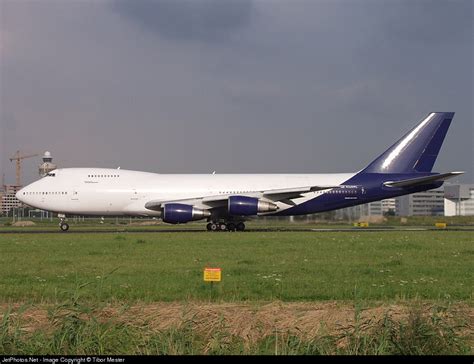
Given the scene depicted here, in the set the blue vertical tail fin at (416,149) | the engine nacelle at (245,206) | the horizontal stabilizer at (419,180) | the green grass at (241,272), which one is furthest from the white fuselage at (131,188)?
the green grass at (241,272)

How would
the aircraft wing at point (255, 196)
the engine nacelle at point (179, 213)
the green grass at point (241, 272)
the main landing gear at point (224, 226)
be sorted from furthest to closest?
A: the main landing gear at point (224, 226) → the aircraft wing at point (255, 196) → the engine nacelle at point (179, 213) → the green grass at point (241, 272)

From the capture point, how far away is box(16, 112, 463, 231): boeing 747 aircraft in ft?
129

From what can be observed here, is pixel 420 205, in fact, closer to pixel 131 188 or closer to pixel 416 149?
pixel 416 149

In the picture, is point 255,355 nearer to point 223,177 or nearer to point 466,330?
point 466,330

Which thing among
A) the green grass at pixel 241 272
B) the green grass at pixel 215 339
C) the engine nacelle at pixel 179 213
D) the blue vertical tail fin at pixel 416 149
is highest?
the blue vertical tail fin at pixel 416 149

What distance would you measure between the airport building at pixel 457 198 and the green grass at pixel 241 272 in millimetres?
91235

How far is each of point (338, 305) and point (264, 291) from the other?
215 centimetres

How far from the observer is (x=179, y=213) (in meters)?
36.8

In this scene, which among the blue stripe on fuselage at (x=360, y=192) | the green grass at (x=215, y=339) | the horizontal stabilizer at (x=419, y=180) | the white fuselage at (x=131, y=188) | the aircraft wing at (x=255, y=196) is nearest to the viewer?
the green grass at (x=215, y=339)

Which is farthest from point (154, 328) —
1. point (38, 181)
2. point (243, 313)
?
point (38, 181)

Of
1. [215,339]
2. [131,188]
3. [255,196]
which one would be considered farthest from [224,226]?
[215,339]

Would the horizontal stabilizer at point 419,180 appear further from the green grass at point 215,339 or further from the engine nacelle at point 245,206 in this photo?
the green grass at point 215,339

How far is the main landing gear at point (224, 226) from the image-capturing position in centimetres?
3928

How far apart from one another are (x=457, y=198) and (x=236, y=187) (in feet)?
258
